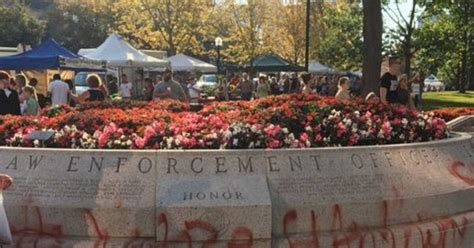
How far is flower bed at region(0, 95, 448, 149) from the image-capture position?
5809 mm

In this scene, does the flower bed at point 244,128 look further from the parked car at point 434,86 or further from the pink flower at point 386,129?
the parked car at point 434,86

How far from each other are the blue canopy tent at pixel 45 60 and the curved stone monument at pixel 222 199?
12.5 metres

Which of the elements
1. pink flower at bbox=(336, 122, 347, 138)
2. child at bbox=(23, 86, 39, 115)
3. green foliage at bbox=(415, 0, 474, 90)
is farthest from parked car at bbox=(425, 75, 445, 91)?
pink flower at bbox=(336, 122, 347, 138)

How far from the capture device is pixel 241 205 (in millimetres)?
4949

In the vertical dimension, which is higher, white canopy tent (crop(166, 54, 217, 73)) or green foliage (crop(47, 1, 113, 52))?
green foliage (crop(47, 1, 113, 52))

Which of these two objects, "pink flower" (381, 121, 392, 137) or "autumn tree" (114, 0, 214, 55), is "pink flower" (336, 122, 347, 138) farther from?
"autumn tree" (114, 0, 214, 55)

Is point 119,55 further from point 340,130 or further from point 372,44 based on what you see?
point 340,130

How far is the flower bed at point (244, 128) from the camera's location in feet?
19.1

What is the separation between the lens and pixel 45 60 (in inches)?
698

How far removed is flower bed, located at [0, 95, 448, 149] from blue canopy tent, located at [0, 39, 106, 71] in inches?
419

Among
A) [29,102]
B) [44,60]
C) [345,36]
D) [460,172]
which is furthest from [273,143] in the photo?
[345,36]

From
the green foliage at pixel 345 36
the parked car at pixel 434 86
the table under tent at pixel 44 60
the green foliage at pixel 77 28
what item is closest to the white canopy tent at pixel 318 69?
the green foliage at pixel 345 36

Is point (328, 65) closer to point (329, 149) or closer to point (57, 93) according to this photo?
point (57, 93)

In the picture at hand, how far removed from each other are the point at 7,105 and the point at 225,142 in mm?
5815
